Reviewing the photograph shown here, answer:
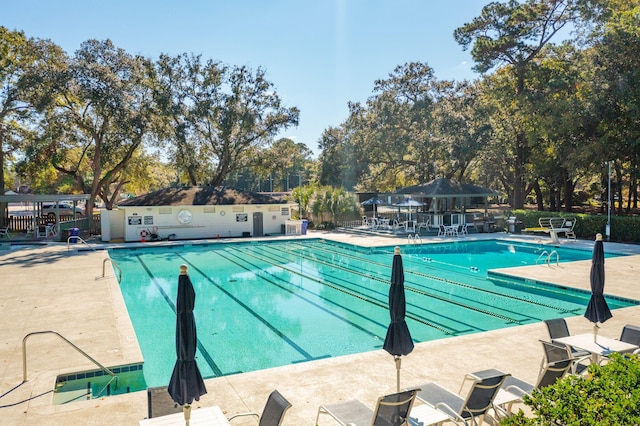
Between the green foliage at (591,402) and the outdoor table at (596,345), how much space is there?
197cm

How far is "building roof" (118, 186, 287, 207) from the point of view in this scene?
79.2ft

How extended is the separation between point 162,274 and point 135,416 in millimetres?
11290

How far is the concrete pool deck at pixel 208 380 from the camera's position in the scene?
16.8 ft

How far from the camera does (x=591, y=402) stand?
3.18 metres

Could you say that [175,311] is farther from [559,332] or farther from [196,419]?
[559,332]

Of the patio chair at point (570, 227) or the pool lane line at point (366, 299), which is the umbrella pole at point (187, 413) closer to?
the pool lane line at point (366, 299)

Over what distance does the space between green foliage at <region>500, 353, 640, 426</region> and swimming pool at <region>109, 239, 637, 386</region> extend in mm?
5045

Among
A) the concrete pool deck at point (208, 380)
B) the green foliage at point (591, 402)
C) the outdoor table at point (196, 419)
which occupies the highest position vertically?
the green foliage at point (591, 402)

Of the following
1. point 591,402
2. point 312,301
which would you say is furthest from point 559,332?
point 312,301

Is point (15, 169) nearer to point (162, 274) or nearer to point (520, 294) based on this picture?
point (162, 274)

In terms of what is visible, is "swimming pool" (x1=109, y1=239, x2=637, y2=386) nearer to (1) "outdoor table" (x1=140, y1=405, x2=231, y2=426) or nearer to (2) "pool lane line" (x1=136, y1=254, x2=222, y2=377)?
(2) "pool lane line" (x1=136, y1=254, x2=222, y2=377)

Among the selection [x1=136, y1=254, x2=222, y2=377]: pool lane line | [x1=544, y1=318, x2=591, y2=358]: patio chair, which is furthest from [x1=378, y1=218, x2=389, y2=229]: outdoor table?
[x1=544, y1=318, x2=591, y2=358]: patio chair

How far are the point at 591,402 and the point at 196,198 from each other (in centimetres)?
2409

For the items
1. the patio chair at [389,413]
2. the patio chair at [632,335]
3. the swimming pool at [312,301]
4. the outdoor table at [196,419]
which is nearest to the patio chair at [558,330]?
the patio chair at [632,335]
